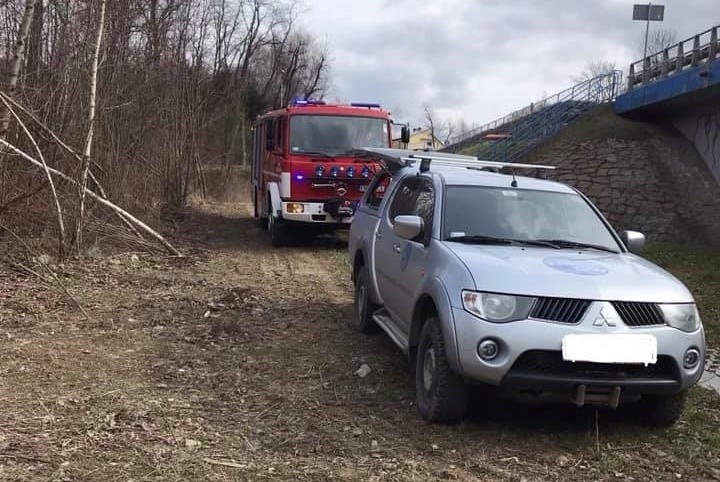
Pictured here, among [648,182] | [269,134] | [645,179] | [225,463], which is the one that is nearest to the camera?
[225,463]

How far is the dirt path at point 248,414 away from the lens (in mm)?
3895

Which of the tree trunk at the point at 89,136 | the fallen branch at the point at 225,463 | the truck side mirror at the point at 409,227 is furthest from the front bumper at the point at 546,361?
the tree trunk at the point at 89,136

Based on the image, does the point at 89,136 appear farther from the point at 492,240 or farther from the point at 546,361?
the point at 546,361

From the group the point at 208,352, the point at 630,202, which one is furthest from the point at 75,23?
the point at 630,202

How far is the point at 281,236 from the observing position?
13.4 m

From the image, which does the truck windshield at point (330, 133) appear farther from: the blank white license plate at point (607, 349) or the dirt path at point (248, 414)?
the blank white license plate at point (607, 349)

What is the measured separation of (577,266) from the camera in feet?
14.7

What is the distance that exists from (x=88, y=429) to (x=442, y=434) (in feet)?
7.20

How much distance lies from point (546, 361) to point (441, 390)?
2.28 ft

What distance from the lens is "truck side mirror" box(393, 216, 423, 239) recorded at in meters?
5.05

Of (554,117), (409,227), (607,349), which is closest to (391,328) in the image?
(409,227)

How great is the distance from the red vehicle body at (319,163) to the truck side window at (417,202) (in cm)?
607

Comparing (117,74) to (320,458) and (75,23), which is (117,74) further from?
(320,458)

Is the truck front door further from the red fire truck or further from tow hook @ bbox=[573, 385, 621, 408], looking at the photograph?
the red fire truck
